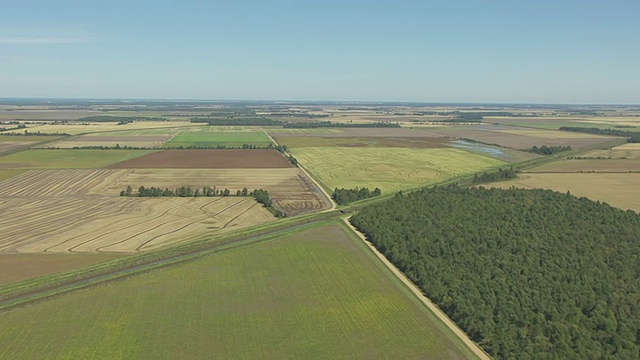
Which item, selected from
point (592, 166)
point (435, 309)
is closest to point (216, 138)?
point (592, 166)

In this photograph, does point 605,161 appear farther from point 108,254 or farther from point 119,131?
point 119,131

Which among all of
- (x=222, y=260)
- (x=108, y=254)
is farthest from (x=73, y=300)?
(x=222, y=260)

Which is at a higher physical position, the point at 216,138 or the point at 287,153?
the point at 216,138

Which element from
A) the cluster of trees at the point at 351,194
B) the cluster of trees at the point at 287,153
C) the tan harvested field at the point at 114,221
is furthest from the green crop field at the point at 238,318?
the cluster of trees at the point at 287,153

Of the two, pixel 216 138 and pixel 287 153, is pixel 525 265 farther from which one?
pixel 216 138

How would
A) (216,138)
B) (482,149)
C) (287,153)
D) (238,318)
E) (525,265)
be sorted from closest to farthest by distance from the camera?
(238,318), (525,265), (287,153), (482,149), (216,138)

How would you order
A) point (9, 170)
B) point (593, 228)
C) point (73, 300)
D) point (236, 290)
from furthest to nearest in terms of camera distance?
point (9, 170)
point (593, 228)
point (236, 290)
point (73, 300)
